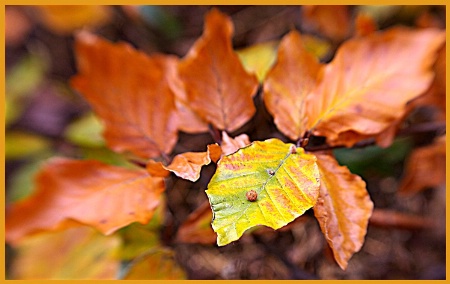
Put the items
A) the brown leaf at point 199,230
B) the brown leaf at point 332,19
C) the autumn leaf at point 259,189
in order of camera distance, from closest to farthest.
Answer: the autumn leaf at point 259,189 < the brown leaf at point 199,230 < the brown leaf at point 332,19

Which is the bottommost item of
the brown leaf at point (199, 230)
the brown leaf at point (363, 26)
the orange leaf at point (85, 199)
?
the brown leaf at point (199, 230)

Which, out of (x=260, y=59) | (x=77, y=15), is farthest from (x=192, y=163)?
(x=77, y=15)

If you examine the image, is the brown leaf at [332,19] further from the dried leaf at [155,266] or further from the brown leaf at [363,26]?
the dried leaf at [155,266]

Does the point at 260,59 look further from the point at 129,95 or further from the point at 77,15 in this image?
the point at 77,15

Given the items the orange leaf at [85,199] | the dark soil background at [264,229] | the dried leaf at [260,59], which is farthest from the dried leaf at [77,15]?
the orange leaf at [85,199]

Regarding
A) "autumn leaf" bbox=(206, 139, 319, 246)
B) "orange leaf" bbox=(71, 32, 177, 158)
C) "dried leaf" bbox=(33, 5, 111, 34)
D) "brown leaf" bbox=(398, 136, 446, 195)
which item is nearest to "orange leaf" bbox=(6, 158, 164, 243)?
"orange leaf" bbox=(71, 32, 177, 158)

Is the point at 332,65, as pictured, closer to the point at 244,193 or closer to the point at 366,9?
the point at 244,193
